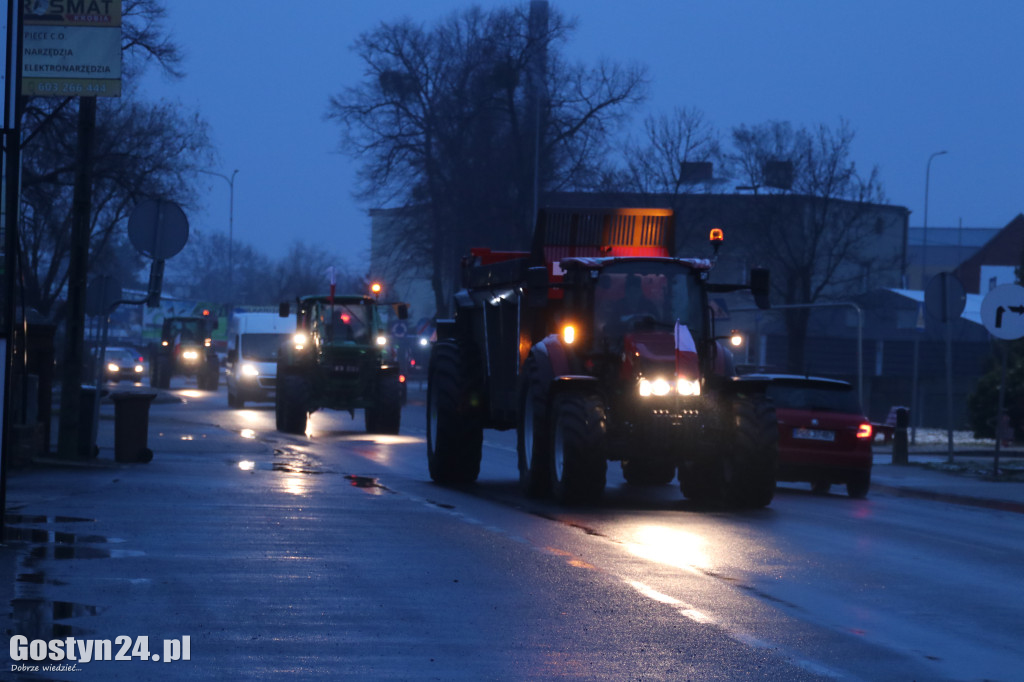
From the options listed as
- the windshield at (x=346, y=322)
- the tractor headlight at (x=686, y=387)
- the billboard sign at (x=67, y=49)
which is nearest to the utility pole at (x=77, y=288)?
the billboard sign at (x=67, y=49)

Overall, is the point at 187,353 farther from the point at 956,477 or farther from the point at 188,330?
the point at 956,477

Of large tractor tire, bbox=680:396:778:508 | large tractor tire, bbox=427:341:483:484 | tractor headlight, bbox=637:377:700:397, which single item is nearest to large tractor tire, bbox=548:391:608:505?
tractor headlight, bbox=637:377:700:397

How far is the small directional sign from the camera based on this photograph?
2102 cm

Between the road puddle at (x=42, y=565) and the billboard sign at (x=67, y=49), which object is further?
the billboard sign at (x=67, y=49)

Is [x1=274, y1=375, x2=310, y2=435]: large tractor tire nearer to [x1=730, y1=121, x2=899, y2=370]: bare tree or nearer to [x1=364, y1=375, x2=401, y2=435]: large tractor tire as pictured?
[x1=364, y1=375, x2=401, y2=435]: large tractor tire

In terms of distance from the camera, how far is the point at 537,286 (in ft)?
50.4

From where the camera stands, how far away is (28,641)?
714 centimetres

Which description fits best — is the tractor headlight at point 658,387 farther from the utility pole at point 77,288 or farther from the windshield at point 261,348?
the windshield at point 261,348

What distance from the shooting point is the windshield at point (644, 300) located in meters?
16.0

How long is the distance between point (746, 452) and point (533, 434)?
2.23m

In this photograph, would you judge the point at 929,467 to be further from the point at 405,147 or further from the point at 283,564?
the point at 405,147

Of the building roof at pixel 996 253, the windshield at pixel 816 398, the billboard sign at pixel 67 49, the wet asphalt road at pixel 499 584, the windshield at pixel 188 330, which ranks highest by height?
the building roof at pixel 996 253

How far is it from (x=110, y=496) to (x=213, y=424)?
18485mm

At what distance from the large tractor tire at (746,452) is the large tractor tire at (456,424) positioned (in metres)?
3.91
